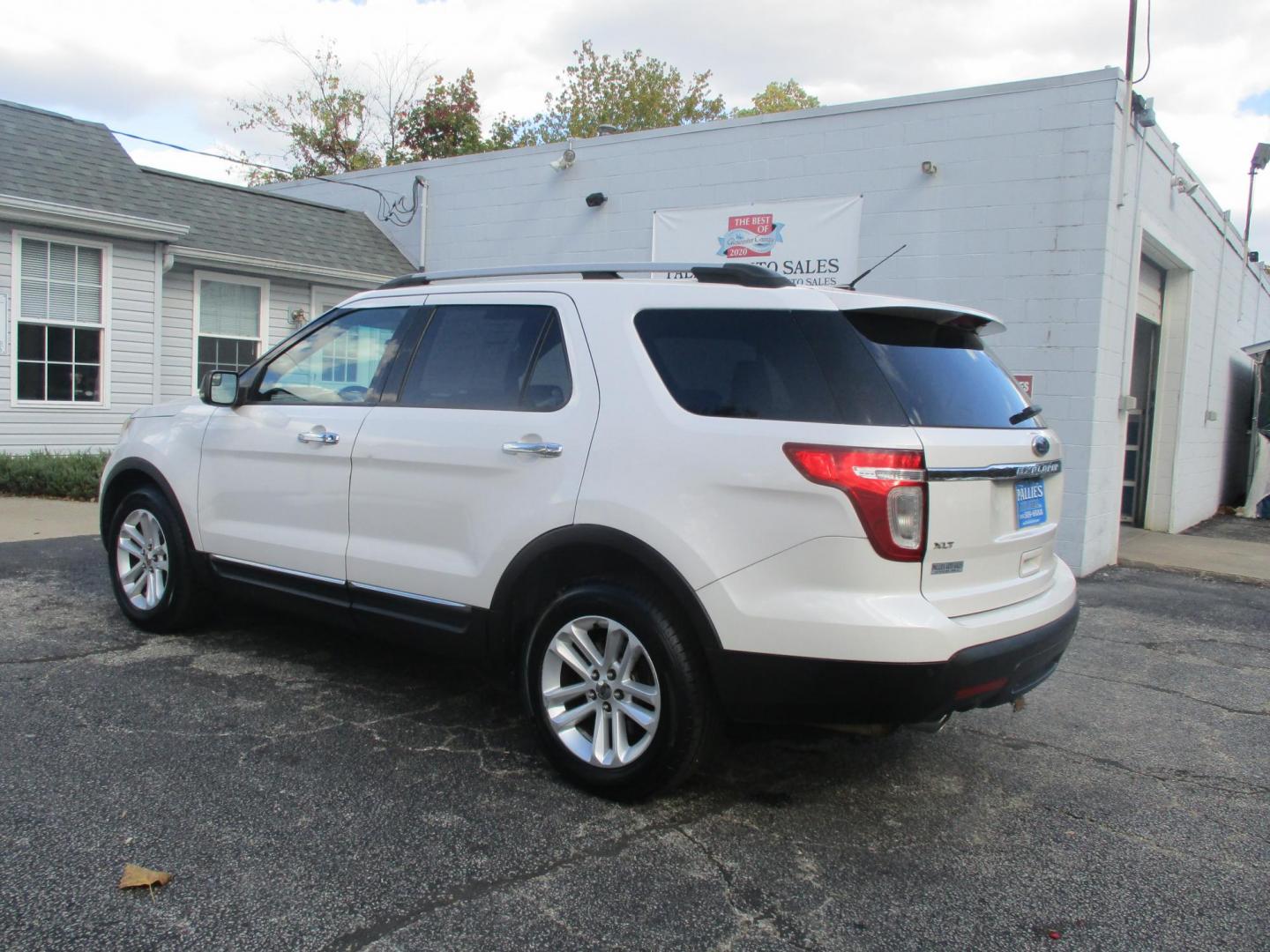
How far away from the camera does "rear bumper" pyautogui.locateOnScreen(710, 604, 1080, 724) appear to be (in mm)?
2947

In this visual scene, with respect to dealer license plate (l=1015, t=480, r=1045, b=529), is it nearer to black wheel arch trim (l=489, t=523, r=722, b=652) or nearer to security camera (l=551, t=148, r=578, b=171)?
black wheel arch trim (l=489, t=523, r=722, b=652)

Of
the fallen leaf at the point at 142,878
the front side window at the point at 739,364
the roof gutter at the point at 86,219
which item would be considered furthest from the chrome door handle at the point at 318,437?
the roof gutter at the point at 86,219

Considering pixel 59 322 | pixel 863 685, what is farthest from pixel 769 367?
pixel 59 322

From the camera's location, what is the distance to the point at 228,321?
13.2 m

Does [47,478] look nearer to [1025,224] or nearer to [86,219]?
[86,219]

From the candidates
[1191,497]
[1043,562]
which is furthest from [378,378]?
[1191,497]

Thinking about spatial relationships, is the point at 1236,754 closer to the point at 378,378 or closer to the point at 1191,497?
the point at 378,378

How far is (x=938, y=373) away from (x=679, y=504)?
3.32 feet

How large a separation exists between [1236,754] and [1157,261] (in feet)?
28.0

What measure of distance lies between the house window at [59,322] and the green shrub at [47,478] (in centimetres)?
118

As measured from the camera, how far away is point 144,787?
3393mm

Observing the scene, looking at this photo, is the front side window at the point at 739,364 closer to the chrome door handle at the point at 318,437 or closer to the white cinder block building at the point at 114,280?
the chrome door handle at the point at 318,437

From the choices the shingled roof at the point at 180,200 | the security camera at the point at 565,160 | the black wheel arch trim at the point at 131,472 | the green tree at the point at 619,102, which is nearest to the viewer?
the black wheel arch trim at the point at 131,472

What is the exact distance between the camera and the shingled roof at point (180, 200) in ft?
37.3
